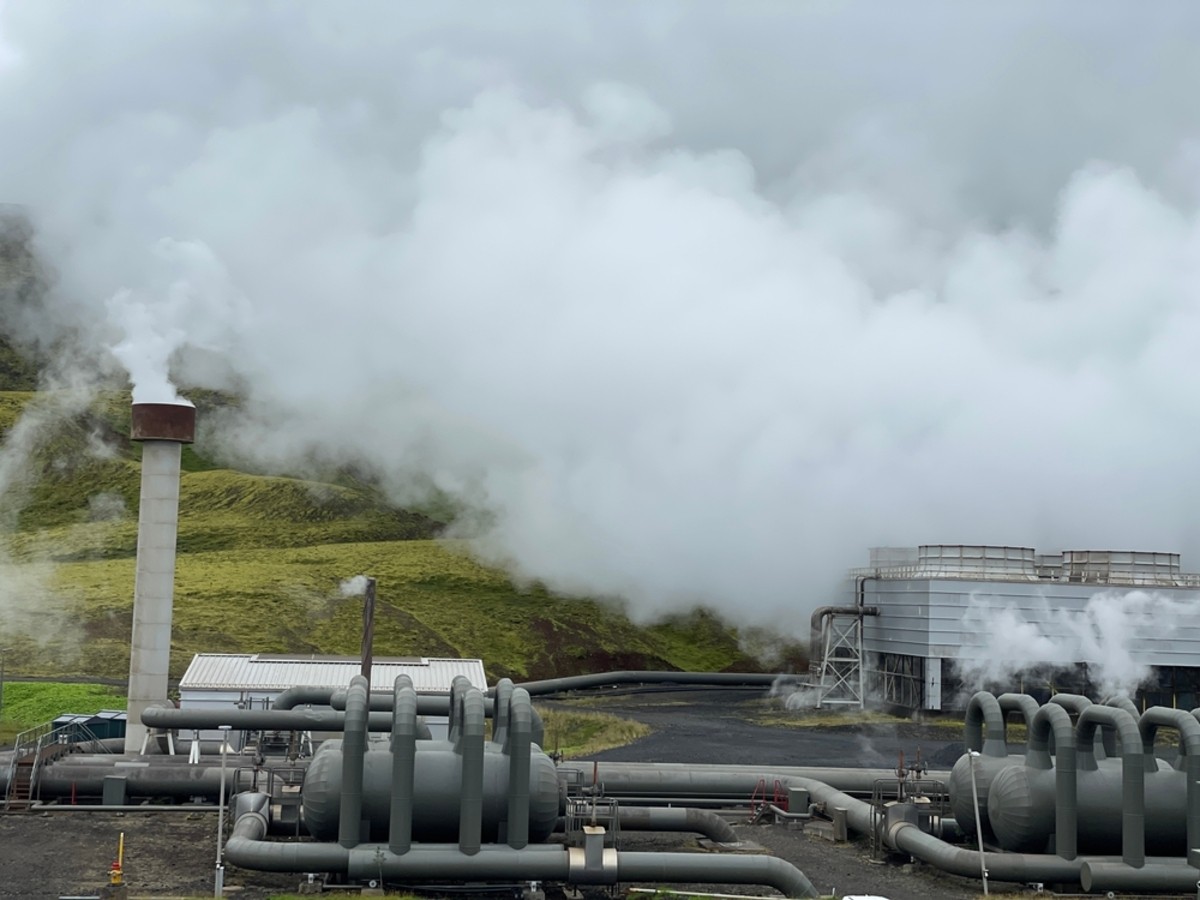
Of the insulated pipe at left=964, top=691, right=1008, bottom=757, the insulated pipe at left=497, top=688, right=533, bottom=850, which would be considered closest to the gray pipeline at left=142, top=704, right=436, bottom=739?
the insulated pipe at left=497, top=688, right=533, bottom=850

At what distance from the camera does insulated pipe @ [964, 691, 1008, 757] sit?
1423 inches

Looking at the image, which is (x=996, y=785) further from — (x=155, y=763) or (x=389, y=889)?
(x=155, y=763)

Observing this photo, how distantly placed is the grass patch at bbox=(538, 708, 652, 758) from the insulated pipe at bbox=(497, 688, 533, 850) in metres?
25.7

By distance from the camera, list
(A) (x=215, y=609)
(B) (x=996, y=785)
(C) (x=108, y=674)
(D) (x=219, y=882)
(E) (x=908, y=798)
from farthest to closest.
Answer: (A) (x=215, y=609)
(C) (x=108, y=674)
(E) (x=908, y=798)
(B) (x=996, y=785)
(D) (x=219, y=882)

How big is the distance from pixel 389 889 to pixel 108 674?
185 ft

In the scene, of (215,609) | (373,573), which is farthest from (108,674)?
(373,573)

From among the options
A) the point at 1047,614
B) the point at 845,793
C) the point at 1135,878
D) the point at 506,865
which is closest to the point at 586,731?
the point at 845,793

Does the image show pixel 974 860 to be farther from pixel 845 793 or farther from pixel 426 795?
pixel 426 795

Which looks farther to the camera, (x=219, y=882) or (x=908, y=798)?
(x=908, y=798)

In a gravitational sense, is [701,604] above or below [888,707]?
above

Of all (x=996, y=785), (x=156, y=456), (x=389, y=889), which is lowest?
(x=389, y=889)

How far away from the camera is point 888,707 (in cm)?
7994

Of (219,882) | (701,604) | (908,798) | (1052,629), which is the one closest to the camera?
(219,882)

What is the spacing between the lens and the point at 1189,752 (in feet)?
107
